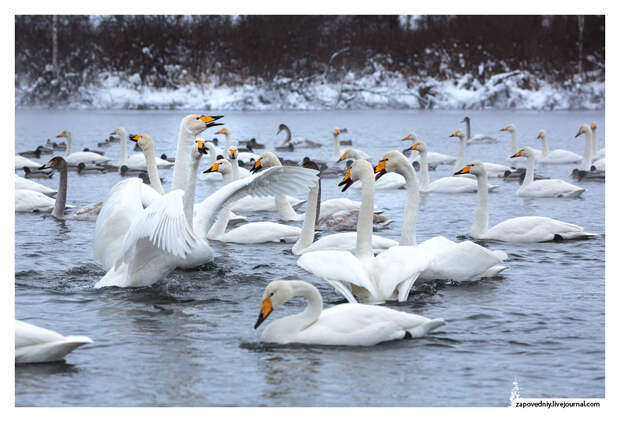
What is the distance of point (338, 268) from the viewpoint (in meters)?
7.78

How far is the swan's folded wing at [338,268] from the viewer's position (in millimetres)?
7746

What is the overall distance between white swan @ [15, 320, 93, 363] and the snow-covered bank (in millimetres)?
35104

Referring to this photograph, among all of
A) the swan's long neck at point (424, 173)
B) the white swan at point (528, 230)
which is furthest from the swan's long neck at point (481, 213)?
the swan's long neck at point (424, 173)

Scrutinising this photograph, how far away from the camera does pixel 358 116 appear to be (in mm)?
60281

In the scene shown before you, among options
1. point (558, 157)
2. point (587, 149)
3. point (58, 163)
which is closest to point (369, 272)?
point (58, 163)

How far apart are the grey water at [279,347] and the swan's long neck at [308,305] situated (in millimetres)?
201

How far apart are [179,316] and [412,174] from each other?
3249 mm

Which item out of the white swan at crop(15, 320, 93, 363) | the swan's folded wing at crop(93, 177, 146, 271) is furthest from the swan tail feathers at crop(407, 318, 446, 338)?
the swan's folded wing at crop(93, 177, 146, 271)

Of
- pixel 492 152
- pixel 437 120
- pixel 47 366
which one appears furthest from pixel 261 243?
pixel 437 120

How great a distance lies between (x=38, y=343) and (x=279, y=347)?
178cm

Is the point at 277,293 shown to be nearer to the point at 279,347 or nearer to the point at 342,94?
the point at 279,347

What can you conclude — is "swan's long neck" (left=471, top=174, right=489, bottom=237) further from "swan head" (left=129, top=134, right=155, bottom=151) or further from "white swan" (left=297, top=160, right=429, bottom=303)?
"swan head" (left=129, top=134, right=155, bottom=151)

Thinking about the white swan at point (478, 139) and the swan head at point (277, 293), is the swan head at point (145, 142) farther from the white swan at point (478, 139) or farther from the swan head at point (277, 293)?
the white swan at point (478, 139)

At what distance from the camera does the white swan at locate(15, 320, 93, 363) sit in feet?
20.7
